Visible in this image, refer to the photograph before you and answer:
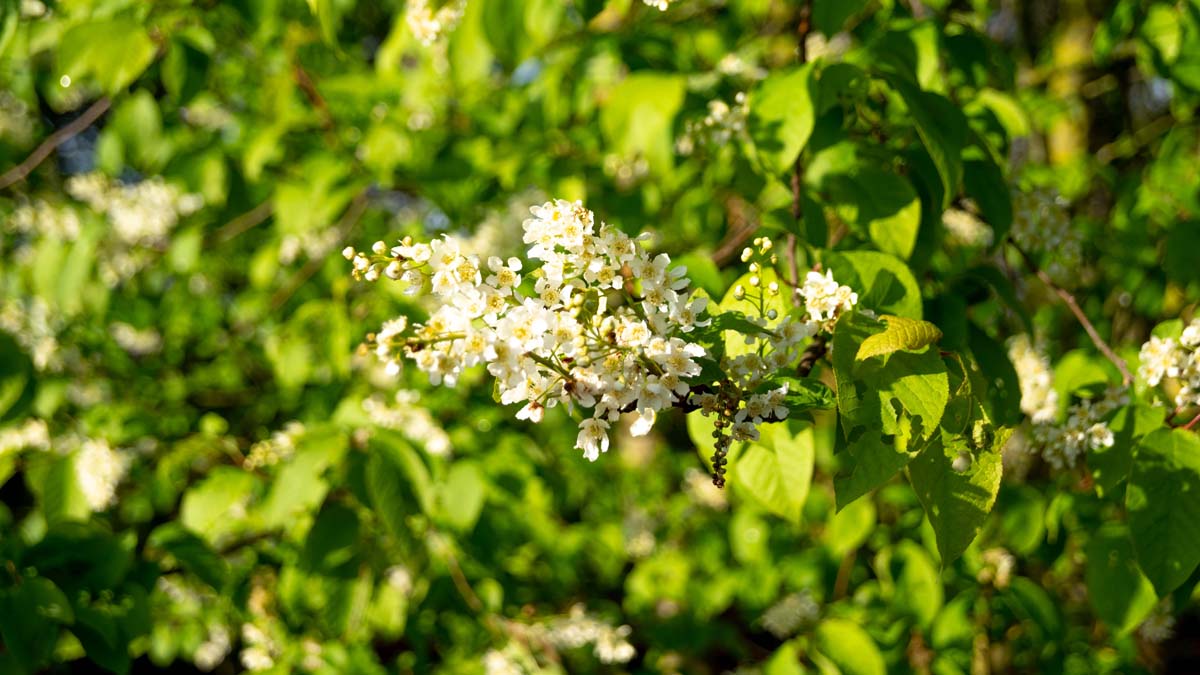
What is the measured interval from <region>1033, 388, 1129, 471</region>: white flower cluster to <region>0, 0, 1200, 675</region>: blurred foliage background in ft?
0.58

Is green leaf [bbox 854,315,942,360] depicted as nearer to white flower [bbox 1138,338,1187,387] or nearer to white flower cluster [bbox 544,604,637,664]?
white flower [bbox 1138,338,1187,387]

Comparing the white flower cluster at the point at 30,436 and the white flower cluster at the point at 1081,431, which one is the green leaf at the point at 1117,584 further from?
the white flower cluster at the point at 30,436

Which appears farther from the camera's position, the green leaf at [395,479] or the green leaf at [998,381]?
the green leaf at [395,479]

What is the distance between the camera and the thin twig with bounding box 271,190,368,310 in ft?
11.8

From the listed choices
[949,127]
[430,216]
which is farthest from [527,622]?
[949,127]

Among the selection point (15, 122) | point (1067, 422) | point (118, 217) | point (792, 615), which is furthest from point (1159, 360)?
point (15, 122)

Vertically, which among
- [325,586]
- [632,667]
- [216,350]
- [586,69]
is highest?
[586,69]

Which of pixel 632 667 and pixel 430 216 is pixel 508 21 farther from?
pixel 632 667

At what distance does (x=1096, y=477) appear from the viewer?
1560 millimetres

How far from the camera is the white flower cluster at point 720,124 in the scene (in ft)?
6.45

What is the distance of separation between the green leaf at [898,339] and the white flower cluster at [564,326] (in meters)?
0.19

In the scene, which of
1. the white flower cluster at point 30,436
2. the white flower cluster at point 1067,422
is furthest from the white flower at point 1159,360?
the white flower cluster at point 30,436

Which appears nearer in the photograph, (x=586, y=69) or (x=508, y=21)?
(x=508, y=21)

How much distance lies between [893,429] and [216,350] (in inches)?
151
